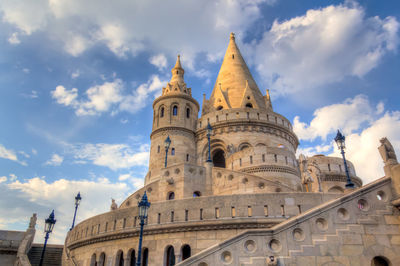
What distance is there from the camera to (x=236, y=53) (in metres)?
37.1

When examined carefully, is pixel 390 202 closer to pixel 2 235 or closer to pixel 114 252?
pixel 114 252

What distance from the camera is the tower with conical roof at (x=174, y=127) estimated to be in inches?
1073

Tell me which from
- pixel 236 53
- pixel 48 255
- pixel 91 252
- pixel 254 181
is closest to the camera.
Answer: pixel 91 252

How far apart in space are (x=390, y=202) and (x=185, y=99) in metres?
22.8

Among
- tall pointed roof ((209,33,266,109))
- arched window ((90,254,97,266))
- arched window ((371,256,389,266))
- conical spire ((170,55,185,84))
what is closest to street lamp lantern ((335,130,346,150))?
arched window ((371,256,389,266))

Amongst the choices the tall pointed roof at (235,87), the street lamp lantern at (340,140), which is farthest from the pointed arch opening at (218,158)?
the street lamp lantern at (340,140)

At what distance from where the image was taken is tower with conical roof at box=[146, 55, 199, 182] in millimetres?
27250

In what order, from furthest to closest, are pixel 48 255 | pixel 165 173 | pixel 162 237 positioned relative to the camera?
1. pixel 48 255
2. pixel 165 173
3. pixel 162 237

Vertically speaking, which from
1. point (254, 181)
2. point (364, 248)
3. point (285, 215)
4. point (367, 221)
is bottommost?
point (364, 248)

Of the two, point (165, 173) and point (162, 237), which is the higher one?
point (165, 173)

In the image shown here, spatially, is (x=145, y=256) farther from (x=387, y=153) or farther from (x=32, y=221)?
(x=387, y=153)

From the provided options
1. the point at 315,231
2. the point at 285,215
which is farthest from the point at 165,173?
the point at 315,231

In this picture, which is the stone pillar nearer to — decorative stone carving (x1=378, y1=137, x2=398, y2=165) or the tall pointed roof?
the tall pointed roof

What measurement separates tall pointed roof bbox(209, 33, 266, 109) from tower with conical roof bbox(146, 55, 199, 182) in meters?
3.04
